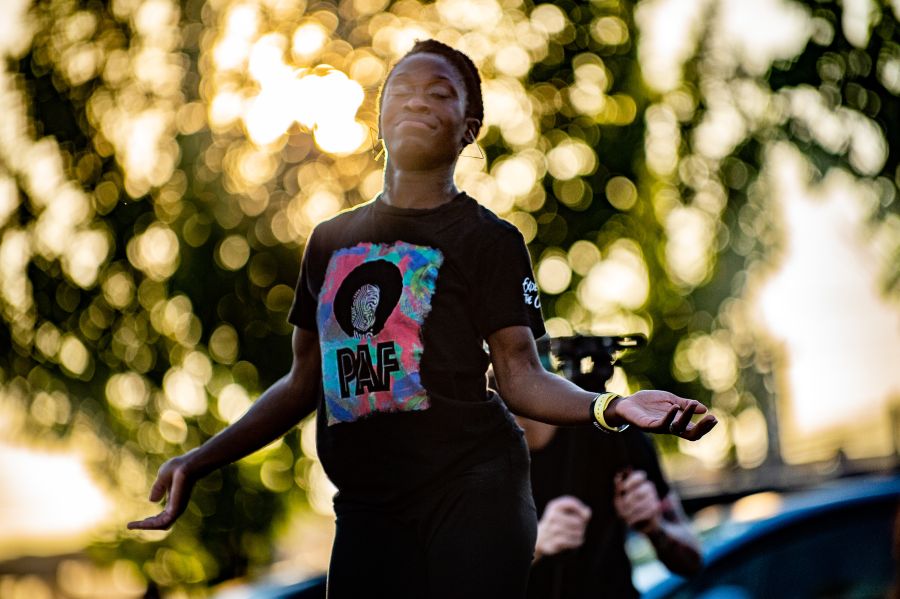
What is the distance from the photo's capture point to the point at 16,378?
11266mm

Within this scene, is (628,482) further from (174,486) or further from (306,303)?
(174,486)

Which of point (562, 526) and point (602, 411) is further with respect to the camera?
point (562, 526)

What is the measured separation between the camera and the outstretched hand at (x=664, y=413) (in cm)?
170

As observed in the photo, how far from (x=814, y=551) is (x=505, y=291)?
12.5 feet

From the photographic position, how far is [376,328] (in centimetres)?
204

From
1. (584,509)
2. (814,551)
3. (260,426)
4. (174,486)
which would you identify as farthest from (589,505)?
(814,551)

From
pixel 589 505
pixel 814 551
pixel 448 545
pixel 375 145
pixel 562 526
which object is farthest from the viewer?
pixel 814 551

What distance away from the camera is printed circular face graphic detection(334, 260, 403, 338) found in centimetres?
205

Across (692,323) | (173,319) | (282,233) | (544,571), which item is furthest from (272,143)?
(544,571)

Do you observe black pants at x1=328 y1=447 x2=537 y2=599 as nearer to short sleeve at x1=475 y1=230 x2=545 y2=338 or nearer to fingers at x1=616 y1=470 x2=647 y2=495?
short sleeve at x1=475 y1=230 x2=545 y2=338

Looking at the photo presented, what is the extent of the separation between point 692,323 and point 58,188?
246 inches

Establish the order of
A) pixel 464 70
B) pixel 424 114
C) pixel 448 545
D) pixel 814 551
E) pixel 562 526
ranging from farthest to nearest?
pixel 814 551, pixel 562 526, pixel 464 70, pixel 424 114, pixel 448 545

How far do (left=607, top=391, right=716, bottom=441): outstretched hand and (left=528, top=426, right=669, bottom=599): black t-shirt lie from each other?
1.17 meters

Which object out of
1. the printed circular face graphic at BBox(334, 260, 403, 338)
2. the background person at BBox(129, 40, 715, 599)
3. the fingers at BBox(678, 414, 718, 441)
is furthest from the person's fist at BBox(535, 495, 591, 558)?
the fingers at BBox(678, 414, 718, 441)
